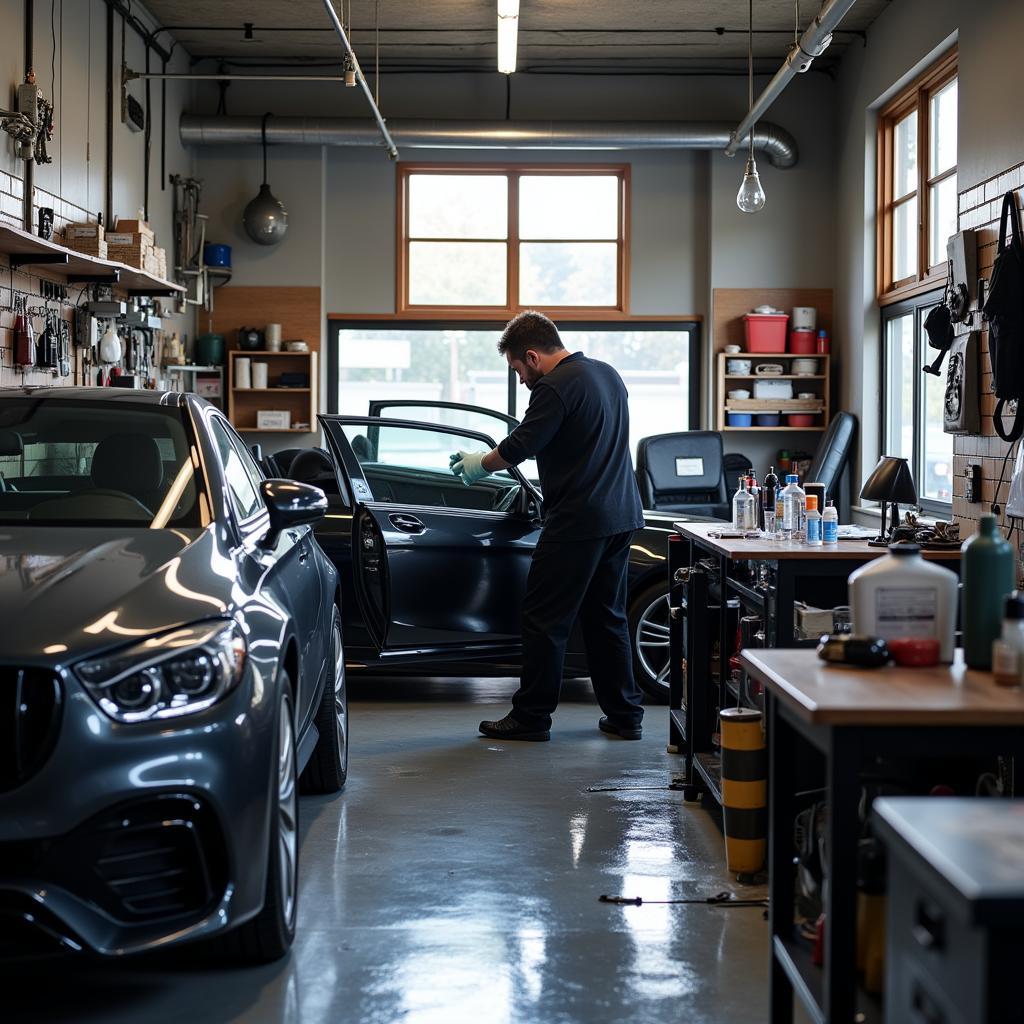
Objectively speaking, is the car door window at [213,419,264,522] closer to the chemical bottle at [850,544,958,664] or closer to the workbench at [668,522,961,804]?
the workbench at [668,522,961,804]

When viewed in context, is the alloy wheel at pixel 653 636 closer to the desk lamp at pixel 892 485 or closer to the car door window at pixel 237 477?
the desk lamp at pixel 892 485

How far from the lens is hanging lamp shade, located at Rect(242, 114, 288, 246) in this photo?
10.4 metres

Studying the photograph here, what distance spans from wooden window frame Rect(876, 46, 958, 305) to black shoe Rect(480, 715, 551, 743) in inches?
174

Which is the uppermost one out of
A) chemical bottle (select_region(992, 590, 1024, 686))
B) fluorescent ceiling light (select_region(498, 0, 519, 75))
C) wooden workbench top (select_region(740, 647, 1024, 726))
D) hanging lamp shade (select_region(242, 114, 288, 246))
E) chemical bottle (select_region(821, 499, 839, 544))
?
fluorescent ceiling light (select_region(498, 0, 519, 75))

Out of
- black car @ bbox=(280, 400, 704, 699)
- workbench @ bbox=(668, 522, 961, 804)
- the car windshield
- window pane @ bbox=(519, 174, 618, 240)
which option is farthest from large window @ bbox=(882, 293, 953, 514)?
the car windshield

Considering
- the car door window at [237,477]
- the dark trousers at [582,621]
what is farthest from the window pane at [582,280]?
the car door window at [237,477]

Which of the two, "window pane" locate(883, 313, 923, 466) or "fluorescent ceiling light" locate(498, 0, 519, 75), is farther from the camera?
"window pane" locate(883, 313, 923, 466)

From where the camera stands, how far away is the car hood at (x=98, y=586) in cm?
247

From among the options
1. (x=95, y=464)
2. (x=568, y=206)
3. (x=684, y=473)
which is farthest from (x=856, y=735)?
(x=568, y=206)

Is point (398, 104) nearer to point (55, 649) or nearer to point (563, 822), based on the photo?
point (563, 822)

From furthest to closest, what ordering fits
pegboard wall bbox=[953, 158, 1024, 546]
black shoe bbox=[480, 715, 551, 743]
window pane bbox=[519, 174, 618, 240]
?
window pane bbox=[519, 174, 618, 240] → pegboard wall bbox=[953, 158, 1024, 546] → black shoe bbox=[480, 715, 551, 743]

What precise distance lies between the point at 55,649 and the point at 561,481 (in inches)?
121

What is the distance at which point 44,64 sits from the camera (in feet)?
24.2

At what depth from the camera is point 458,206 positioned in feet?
36.4
